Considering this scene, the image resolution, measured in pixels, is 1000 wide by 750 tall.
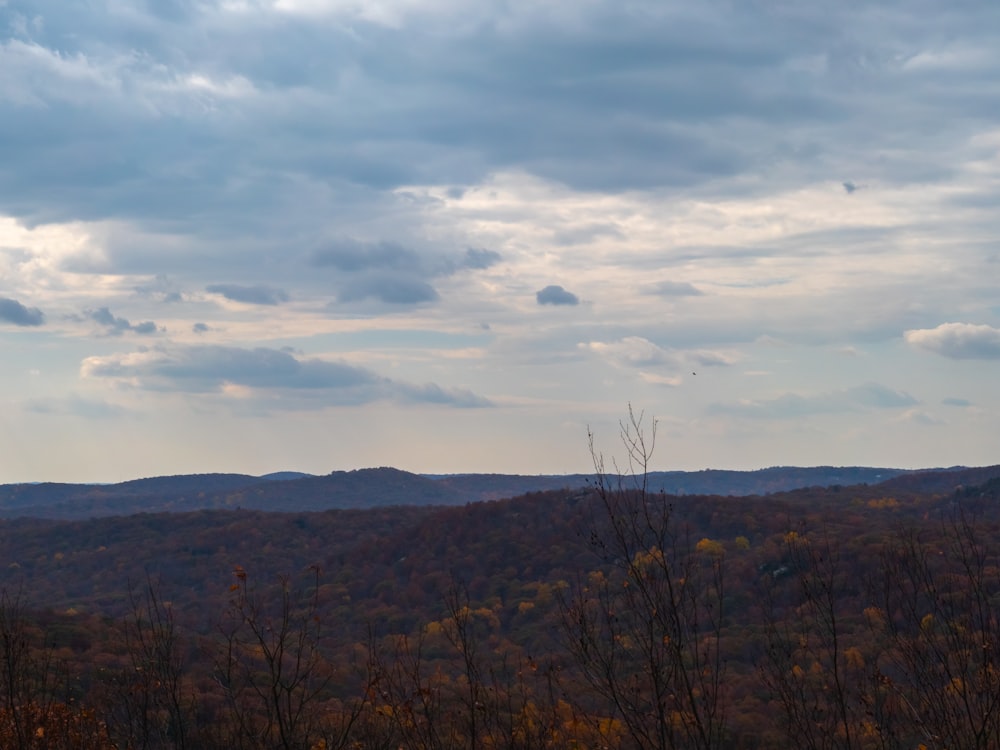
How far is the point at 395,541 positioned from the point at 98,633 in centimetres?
10051

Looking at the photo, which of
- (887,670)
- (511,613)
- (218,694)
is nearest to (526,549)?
(511,613)

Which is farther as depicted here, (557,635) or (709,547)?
(709,547)

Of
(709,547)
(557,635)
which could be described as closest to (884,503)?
(709,547)

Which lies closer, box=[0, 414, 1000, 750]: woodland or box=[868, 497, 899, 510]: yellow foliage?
box=[0, 414, 1000, 750]: woodland

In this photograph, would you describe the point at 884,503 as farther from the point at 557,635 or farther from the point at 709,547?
the point at 557,635

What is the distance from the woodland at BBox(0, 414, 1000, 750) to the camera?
14164 millimetres

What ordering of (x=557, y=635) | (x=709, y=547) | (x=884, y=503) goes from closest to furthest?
(x=557, y=635) → (x=709, y=547) → (x=884, y=503)

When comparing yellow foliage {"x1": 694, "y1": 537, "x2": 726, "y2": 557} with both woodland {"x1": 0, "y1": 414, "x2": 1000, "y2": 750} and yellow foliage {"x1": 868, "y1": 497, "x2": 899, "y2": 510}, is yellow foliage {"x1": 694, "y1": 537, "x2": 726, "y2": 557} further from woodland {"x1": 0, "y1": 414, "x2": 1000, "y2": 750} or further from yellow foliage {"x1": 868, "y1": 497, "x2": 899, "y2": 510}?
yellow foliage {"x1": 868, "y1": 497, "x2": 899, "y2": 510}

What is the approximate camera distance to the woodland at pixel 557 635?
14.2 meters

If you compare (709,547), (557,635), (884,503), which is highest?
(884,503)

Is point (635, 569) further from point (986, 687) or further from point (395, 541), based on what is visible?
point (395, 541)

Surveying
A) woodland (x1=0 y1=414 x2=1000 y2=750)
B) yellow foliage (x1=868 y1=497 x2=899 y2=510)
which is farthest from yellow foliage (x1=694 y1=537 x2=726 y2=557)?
yellow foliage (x1=868 y1=497 x2=899 y2=510)

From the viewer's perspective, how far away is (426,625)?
126250mm

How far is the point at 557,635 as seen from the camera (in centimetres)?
10269
